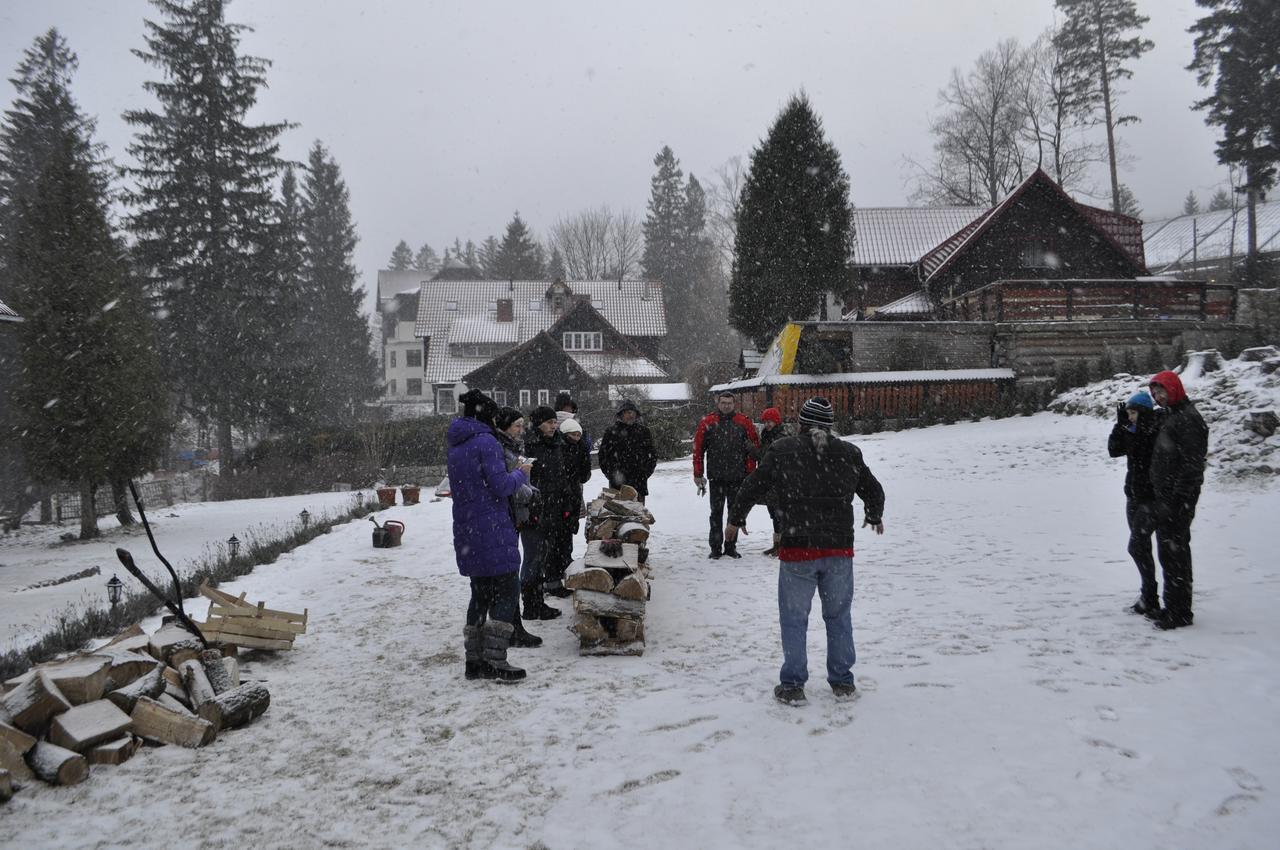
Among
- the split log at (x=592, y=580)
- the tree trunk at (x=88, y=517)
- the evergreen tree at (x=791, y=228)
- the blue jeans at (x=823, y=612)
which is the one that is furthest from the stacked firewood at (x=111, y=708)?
the evergreen tree at (x=791, y=228)

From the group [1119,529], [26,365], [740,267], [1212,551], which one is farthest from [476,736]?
[740,267]

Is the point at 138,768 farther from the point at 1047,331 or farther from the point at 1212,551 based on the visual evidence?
the point at 1047,331

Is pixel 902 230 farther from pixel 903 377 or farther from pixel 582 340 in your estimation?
pixel 582 340

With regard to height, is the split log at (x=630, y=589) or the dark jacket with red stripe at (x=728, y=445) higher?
the dark jacket with red stripe at (x=728, y=445)

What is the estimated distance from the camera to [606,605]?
19.7ft

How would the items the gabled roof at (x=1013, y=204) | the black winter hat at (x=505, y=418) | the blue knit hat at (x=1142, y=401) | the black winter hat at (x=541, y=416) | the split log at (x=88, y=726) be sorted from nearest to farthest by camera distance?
the split log at (x=88, y=726) → the black winter hat at (x=505, y=418) → the blue knit hat at (x=1142, y=401) → the black winter hat at (x=541, y=416) → the gabled roof at (x=1013, y=204)

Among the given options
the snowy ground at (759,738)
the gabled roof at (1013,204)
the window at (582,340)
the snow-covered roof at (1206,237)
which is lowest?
the snowy ground at (759,738)

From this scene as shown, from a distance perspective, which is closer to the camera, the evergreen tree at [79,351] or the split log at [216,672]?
the split log at [216,672]

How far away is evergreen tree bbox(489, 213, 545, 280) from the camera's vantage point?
61.2 metres

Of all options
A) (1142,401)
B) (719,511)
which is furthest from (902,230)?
(1142,401)

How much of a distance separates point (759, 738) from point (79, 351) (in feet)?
63.6

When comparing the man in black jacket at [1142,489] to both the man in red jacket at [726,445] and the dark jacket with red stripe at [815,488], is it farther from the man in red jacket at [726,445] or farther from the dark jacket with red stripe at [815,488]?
the man in red jacket at [726,445]

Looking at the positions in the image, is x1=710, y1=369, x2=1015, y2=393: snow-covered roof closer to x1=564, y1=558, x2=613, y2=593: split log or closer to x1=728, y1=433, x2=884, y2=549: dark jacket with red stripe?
x1=564, y1=558, x2=613, y2=593: split log

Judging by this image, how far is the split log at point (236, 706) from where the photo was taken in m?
4.59
